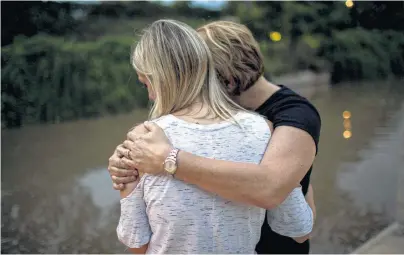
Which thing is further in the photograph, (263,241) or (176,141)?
(263,241)

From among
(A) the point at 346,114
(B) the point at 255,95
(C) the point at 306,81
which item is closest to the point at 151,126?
(B) the point at 255,95

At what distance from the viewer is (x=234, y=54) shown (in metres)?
1.23

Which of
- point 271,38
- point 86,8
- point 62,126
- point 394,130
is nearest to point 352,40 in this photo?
point 271,38

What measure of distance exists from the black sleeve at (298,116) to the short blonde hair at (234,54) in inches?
4.1

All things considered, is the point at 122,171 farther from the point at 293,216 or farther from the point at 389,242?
the point at 389,242

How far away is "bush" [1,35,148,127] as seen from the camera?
699cm

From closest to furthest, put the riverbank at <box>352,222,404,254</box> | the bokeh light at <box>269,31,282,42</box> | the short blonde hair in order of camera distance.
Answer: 1. the short blonde hair
2. the riverbank at <box>352,222,404,254</box>
3. the bokeh light at <box>269,31,282,42</box>

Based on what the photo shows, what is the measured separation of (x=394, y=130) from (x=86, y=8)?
4633 mm

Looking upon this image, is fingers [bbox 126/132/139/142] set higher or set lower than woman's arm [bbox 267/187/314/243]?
higher

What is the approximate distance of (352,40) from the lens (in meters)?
9.11

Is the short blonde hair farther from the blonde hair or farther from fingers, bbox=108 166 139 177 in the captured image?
fingers, bbox=108 166 139 177

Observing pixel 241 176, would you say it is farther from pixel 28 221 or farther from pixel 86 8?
pixel 86 8

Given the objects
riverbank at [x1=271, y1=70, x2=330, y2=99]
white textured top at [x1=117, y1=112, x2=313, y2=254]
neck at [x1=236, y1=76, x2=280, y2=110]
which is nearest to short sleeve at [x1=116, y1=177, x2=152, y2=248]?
white textured top at [x1=117, y1=112, x2=313, y2=254]

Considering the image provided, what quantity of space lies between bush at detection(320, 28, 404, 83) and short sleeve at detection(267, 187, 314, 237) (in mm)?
6404
